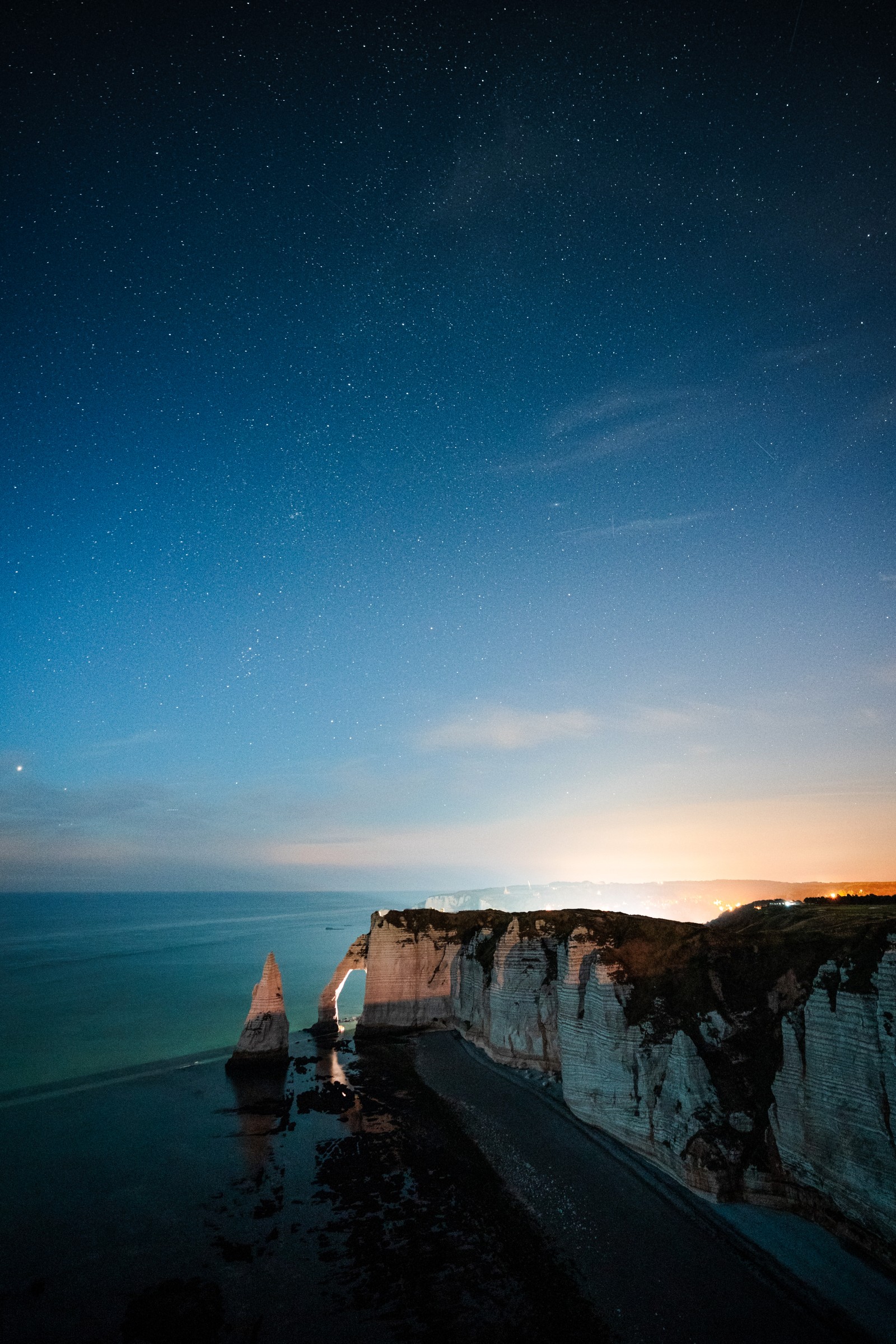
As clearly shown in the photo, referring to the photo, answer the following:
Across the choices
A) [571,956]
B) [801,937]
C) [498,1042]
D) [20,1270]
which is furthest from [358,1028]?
[801,937]

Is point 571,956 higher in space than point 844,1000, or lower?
lower

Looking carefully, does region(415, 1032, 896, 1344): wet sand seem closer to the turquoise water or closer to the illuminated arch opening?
the illuminated arch opening

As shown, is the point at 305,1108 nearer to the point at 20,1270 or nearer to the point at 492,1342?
the point at 20,1270

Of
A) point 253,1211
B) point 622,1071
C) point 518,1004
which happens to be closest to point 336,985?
point 518,1004

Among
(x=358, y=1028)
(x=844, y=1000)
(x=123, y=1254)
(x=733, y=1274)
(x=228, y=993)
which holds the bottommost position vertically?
(x=228, y=993)

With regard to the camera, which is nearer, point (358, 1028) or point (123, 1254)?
point (123, 1254)

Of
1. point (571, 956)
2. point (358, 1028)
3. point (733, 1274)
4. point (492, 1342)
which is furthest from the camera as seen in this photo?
point (358, 1028)

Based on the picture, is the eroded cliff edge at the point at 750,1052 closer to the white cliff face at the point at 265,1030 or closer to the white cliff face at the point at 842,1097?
the white cliff face at the point at 842,1097
